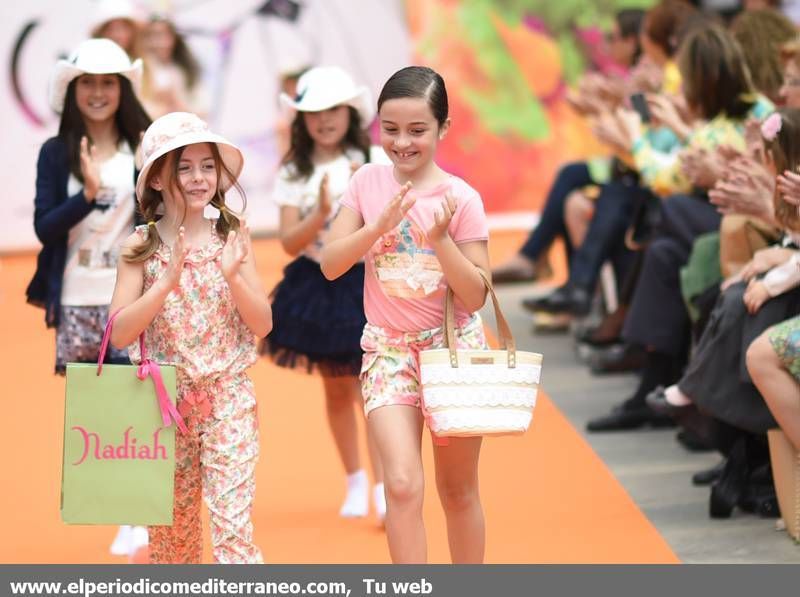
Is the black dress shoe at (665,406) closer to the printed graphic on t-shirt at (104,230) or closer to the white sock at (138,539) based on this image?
the white sock at (138,539)

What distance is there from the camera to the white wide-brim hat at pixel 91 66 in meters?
4.47

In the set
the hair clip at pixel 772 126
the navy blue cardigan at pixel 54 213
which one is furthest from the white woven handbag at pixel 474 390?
the hair clip at pixel 772 126

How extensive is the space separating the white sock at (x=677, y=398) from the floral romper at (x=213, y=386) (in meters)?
2.00

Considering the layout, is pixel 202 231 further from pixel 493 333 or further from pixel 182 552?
pixel 493 333

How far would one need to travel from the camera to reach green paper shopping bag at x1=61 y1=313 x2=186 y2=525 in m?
3.46

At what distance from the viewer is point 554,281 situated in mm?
9297

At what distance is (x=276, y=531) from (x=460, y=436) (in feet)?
5.11

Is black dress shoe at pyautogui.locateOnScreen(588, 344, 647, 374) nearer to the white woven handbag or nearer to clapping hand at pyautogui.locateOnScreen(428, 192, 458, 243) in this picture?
the white woven handbag

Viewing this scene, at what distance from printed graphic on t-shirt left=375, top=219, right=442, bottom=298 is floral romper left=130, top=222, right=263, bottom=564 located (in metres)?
0.40

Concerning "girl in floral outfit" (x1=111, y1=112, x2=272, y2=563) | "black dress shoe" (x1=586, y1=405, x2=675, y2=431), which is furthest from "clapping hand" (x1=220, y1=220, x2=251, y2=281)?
"black dress shoe" (x1=586, y1=405, x2=675, y2=431)

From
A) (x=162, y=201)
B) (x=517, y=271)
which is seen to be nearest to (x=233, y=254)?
(x=162, y=201)

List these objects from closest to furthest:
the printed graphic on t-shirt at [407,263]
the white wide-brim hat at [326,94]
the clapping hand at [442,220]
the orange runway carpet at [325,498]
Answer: the clapping hand at [442,220] → the printed graphic on t-shirt at [407,263] → the orange runway carpet at [325,498] → the white wide-brim hat at [326,94]

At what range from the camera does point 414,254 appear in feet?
11.7

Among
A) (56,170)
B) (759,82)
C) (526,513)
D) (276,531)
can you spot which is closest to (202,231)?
(56,170)
